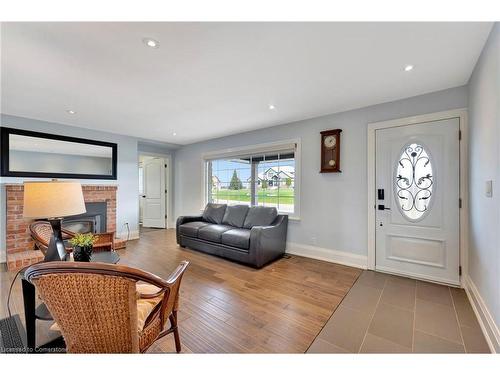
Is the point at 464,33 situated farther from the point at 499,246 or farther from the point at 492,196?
the point at 499,246

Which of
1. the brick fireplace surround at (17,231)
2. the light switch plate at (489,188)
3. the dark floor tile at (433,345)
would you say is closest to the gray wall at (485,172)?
the light switch plate at (489,188)

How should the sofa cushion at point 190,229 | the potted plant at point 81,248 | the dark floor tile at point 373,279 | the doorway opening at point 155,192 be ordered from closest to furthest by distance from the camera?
the potted plant at point 81,248 → the dark floor tile at point 373,279 → the sofa cushion at point 190,229 → the doorway opening at point 155,192

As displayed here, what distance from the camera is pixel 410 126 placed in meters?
2.76

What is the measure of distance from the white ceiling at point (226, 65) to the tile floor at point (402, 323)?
228 centimetres

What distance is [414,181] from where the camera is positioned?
2.75 m

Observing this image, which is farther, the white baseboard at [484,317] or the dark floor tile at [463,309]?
the dark floor tile at [463,309]

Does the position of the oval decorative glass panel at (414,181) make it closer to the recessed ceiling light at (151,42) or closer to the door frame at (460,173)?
the door frame at (460,173)

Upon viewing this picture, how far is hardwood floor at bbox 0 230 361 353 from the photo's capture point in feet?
5.42

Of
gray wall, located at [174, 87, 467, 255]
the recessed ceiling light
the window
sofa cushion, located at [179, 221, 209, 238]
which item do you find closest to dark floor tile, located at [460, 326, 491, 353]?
gray wall, located at [174, 87, 467, 255]

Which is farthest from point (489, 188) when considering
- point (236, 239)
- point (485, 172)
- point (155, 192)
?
point (155, 192)

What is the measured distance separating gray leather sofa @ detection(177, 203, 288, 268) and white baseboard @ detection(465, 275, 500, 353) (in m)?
2.19

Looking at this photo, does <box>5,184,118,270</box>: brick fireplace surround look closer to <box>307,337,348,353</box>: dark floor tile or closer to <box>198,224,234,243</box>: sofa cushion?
<box>198,224,234,243</box>: sofa cushion

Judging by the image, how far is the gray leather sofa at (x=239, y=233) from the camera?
3143 mm

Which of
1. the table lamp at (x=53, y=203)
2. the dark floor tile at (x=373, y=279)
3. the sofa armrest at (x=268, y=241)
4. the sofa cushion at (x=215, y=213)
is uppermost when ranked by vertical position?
the table lamp at (x=53, y=203)
